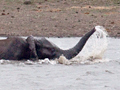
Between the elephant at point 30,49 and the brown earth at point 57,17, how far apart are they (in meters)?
9.44

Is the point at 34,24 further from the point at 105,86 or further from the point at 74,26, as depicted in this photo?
the point at 105,86

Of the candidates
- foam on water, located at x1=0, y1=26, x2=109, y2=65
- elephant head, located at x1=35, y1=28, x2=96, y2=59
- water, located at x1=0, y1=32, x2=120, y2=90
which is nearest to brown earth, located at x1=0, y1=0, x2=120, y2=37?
foam on water, located at x1=0, y1=26, x2=109, y2=65

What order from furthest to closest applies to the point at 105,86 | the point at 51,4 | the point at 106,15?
the point at 51,4
the point at 106,15
the point at 105,86

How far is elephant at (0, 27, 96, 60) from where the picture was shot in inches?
532

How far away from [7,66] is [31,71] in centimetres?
78

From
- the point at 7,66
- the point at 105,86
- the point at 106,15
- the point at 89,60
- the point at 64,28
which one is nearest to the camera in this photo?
the point at 105,86

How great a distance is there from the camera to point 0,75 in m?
12.5

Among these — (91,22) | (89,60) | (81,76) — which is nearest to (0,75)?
(81,76)

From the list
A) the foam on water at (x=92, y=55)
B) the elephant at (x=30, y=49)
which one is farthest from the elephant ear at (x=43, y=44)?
the foam on water at (x=92, y=55)

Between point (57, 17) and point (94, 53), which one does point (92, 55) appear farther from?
point (57, 17)

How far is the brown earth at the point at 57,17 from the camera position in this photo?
79.4 feet

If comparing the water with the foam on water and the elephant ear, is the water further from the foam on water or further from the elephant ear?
the elephant ear

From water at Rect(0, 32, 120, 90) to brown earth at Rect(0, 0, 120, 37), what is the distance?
9.27 meters

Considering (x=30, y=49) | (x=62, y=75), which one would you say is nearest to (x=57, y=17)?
(x=30, y=49)
